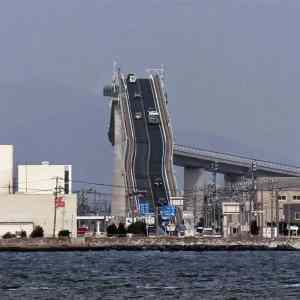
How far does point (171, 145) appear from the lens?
156 m

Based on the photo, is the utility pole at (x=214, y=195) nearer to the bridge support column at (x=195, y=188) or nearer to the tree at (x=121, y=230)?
the bridge support column at (x=195, y=188)

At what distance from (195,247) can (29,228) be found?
22461mm

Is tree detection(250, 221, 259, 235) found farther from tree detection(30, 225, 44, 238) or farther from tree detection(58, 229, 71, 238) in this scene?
tree detection(30, 225, 44, 238)

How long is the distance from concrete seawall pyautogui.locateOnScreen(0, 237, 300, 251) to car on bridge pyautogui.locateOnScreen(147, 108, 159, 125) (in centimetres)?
2125

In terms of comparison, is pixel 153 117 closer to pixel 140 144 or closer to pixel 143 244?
pixel 140 144

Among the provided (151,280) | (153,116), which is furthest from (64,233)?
(151,280)

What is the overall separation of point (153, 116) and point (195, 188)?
36579 mm

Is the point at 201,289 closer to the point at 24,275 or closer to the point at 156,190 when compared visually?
the point at 24,275

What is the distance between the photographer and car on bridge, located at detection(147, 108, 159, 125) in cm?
15038

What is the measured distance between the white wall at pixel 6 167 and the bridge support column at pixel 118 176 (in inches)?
549

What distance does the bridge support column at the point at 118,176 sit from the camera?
525 feet

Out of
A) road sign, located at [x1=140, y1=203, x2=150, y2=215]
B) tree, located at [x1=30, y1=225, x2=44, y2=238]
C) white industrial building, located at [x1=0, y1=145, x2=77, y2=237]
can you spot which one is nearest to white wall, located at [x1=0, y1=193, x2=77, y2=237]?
white industrial building, located at [x1=0, y1=145, x2=77, y2=237]

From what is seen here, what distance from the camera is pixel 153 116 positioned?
151 meters

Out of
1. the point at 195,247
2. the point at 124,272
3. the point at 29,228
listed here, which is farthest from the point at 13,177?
the point at 124,272
